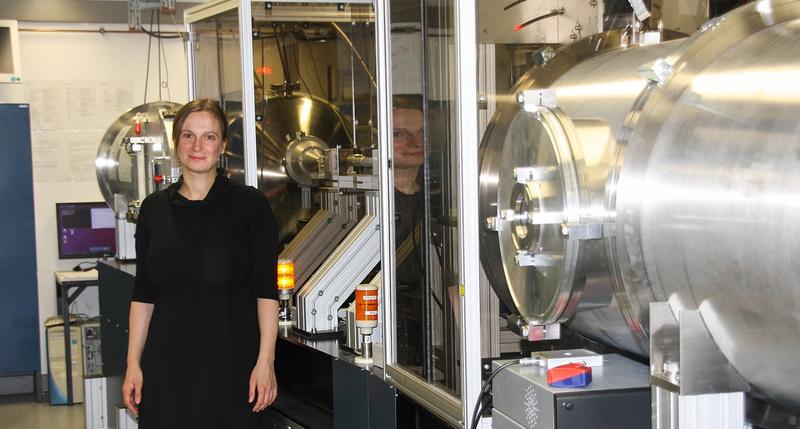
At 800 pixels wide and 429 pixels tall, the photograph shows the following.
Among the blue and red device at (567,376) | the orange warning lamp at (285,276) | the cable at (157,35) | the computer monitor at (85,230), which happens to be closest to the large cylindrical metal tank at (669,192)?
the blue and red device at (567,376)

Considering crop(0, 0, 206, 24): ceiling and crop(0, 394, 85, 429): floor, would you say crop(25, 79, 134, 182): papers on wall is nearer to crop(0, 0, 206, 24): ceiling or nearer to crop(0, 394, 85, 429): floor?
crop(0, 0, 206, 24): ceiling

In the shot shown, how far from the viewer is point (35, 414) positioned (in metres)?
5.73

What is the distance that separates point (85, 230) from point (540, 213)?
5105 mm

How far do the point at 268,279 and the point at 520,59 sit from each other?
975 mm

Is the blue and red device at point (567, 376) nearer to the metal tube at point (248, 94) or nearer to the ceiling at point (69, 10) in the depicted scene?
the metal tube at point (248, 94)

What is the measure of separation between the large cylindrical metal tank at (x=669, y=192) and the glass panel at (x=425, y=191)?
0.31 meters

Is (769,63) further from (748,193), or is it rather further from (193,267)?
(193,267)

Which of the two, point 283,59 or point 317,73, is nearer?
point 283,59

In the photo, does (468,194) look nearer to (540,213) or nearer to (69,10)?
(540,213)

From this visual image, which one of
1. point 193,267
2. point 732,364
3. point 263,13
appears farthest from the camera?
point 263,13

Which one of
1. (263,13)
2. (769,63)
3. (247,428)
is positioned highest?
(263,13)

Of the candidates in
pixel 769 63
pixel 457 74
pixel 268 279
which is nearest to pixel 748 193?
pixel 769 63

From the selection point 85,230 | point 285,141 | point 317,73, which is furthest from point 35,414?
point 317,73

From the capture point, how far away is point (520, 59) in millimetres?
2135
